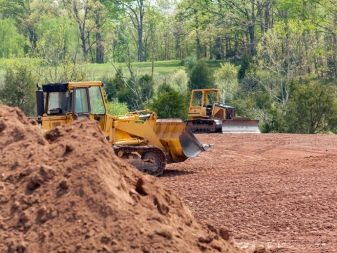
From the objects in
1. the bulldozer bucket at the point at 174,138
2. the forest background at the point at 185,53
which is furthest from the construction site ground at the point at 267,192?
the forest background at the point at 185,53

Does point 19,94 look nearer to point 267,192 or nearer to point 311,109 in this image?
point 311,109

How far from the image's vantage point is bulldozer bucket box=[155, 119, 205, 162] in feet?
65.8

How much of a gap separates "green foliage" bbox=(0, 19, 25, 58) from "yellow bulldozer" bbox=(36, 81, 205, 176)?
5904cm

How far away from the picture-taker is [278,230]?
12.8m

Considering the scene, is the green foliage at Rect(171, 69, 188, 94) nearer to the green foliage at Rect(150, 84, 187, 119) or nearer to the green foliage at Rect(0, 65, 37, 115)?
the green foliage at Rect(0, 65, 37, 115)

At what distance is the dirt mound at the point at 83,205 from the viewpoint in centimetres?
758

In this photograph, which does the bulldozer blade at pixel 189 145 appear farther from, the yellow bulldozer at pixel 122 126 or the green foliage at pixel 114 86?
the green foliage at pixel 114 86

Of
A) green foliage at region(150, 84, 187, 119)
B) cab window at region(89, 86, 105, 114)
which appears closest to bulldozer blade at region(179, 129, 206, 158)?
cab window at region(89, 86, 105, 114)

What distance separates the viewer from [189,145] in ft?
66.8

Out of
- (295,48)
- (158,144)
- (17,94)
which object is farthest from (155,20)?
(158,144)

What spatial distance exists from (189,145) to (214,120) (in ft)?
48.6

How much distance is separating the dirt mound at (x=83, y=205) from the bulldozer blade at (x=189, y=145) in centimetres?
1122

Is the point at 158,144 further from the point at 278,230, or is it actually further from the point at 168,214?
the point at 168,214

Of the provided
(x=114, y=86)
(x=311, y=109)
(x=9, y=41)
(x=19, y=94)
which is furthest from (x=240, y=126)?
(x=9, y=41)
